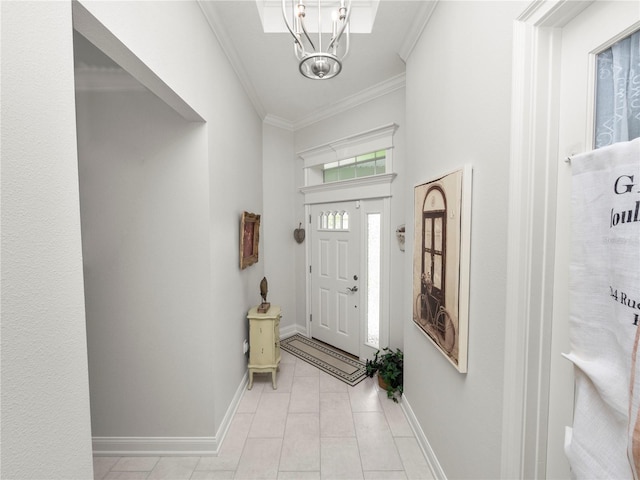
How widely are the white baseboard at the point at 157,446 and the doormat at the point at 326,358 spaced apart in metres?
1.42

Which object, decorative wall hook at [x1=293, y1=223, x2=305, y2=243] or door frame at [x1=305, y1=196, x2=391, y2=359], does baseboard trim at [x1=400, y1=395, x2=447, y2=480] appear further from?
decorative wall hook at [x1=293, y1=223, x2=305, y2=243]

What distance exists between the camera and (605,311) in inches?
31.0

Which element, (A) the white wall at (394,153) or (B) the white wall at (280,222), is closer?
(A) the white wall at (394,153)

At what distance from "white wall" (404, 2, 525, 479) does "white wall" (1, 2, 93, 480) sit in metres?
1.61

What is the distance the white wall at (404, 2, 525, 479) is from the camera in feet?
3.80

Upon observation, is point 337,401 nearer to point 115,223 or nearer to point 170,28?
point 115,223

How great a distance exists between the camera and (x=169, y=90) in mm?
1448

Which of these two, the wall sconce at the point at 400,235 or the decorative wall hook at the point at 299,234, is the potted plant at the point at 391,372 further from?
the decorative wall hook at the point at 299,234

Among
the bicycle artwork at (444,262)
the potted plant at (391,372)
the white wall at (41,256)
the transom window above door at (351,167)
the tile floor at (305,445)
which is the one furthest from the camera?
the transom window above door at (351,167)

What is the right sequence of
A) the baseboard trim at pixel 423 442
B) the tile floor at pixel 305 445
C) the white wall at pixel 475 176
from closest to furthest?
the white wall at pixel 475 176, the baseboard trim at pixel 423 442, the tile floor at pixel 305 445

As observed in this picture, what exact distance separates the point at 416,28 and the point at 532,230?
1.86 metres

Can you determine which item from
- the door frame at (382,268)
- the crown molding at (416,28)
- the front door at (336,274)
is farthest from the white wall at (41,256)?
the front door at (336,274)

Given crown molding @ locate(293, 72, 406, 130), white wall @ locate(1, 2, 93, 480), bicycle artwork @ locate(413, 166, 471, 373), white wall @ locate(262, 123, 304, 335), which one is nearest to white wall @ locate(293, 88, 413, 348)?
crown molding @ locate(293, 72, 406, 130)

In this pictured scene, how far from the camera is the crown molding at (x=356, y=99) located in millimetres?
2790
